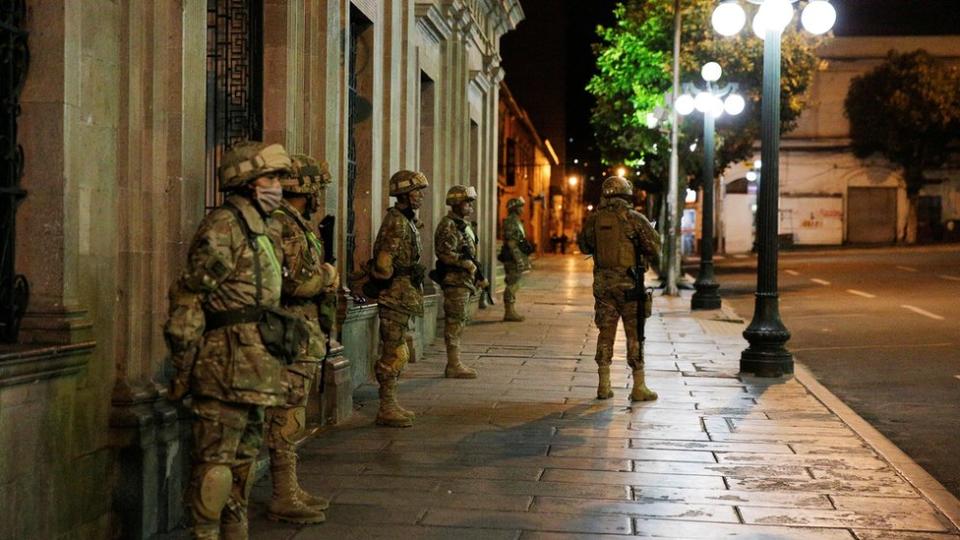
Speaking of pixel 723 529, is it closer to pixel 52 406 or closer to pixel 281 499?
pixel 281 499

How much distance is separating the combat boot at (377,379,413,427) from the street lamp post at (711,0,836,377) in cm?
494

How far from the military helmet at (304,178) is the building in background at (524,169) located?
28693 mm

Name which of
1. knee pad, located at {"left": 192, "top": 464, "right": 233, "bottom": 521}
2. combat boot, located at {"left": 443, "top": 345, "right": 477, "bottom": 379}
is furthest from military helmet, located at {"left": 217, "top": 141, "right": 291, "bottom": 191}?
combat boot, located at {"left": 443, "top": 345, "right": 477, "bottom": 379}

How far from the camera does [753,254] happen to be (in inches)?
2173

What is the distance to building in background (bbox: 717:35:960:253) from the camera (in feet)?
185

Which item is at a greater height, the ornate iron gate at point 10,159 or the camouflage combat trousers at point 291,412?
the ornate iron gate at point 10,159

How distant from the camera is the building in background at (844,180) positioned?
56.5 meters

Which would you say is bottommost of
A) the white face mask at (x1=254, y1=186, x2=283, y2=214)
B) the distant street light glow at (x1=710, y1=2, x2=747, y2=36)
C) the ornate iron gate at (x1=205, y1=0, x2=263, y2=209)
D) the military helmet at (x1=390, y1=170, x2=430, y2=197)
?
the white face mask at (x1=254, y1=186, x2=283, y2=214)

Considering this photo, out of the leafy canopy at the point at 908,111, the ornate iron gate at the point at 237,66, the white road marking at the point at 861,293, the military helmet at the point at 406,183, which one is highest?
the leafy canopy at the point at 908,111

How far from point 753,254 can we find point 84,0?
51.8 meters

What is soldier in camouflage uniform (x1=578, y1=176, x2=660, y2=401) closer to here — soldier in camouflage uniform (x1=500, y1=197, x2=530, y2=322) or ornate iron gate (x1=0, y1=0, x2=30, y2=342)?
ornate iron gate (x1=0, y1=0, x2=30, y2=342)

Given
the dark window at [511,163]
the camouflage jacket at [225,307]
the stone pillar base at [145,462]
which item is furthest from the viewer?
the dark window at [511,163]

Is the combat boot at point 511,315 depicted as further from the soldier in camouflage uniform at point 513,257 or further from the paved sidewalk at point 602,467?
the paved sidewalk at point 602,467

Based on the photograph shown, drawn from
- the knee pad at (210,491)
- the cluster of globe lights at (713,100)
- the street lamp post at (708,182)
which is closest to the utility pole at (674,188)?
the cluster of globe lights at (713,100)
